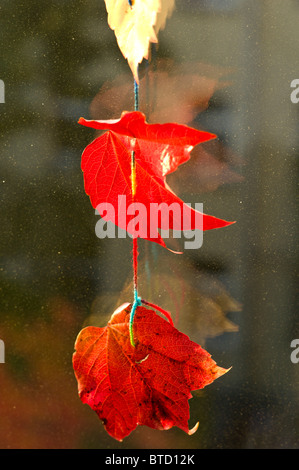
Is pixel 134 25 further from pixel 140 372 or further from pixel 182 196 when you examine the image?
pixel 140 372

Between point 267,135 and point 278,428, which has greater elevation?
point 267,135

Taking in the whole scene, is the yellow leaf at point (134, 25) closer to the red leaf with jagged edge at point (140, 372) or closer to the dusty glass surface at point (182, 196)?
the dusty glass surface at point (182, 196)

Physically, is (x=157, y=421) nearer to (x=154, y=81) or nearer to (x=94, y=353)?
(x=94, y=353)

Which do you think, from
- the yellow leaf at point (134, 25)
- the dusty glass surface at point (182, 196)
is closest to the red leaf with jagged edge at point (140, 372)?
the dusty glass surface at point (182, 196)

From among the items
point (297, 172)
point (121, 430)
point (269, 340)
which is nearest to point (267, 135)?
point (297, 172)

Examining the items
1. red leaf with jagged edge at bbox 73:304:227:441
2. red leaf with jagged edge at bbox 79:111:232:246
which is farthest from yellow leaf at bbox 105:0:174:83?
red leaf with jagged edge at bbox 73:304:227:441

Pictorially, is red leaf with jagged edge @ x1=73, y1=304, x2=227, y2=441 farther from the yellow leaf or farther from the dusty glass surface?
the yellow leaf
